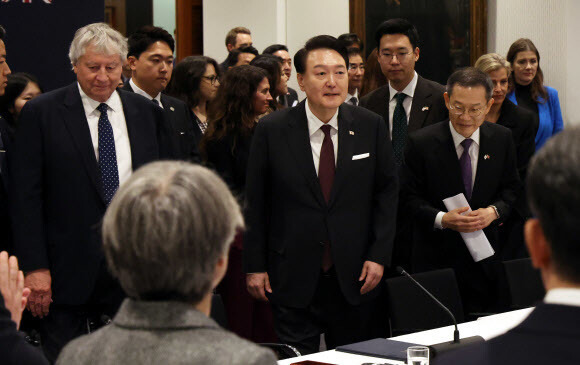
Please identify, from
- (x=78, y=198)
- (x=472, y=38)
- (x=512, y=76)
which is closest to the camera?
(x=78, y=198)

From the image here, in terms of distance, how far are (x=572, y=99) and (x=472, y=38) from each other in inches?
54.4

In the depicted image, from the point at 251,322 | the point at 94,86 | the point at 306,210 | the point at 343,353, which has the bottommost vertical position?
the point at 251,322

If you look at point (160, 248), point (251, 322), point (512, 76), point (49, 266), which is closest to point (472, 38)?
point (512, 76)

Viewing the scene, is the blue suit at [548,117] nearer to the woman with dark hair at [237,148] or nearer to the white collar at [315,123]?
the woman with dark hair at [237,148]

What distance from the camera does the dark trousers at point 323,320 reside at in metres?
4.00

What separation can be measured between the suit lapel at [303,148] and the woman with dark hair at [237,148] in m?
0.98

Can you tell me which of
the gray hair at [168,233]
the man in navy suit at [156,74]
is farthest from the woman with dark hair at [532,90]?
the gray hair at [168,233]

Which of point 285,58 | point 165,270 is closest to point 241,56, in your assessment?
point 285,58

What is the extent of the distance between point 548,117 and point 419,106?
249cm

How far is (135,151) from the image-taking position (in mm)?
3883

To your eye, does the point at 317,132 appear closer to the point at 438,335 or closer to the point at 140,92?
the point at 438,335

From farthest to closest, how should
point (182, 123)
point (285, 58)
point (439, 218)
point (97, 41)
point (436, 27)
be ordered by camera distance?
point (436, 27)
point (285, 58)
point (182, 123)
point (439, 218)
point (97, 41)

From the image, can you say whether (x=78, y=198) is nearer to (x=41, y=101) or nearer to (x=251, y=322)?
(x=41, y=101)

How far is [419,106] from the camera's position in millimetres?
5000
